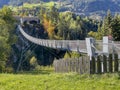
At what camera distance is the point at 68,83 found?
12648 mm

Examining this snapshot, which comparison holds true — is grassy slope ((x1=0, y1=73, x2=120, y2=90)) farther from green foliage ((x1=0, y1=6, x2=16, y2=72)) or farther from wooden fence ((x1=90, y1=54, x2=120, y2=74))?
green foliage ((x1=0, y1=6, x2=16, y2=72))

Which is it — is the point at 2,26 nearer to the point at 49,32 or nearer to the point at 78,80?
the point at 78,80

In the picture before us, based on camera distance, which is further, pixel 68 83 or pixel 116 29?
pixel 116 29

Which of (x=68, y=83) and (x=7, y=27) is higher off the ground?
(x=7, y=27)

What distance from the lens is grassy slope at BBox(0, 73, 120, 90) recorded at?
12.0 metres

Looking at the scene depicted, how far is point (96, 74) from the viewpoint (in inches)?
541

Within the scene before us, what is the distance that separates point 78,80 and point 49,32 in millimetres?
134174

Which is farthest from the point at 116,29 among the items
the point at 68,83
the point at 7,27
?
the point at 68,83

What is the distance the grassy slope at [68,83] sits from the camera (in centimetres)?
1199

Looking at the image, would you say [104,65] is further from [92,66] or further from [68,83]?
[68,83]

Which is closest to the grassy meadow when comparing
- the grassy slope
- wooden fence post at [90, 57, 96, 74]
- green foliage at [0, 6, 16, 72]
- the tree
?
the grassy slope

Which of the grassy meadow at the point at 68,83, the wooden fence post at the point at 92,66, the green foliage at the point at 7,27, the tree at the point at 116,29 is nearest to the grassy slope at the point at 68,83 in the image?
the grassy meadow at the point at 68,83

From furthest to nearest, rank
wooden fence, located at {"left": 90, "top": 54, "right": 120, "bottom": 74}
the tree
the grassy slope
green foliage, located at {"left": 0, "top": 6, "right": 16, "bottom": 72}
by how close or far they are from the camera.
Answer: the tree → green foliage, located at {"left": 0, "top": 6, "right": 16, "bottom": 72} → wooden fence, located at {"left": 90, "top": 54, "right": 120, "bottom": 74} → the grassy slope

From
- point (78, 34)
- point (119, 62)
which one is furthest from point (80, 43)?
point (78, 34)
